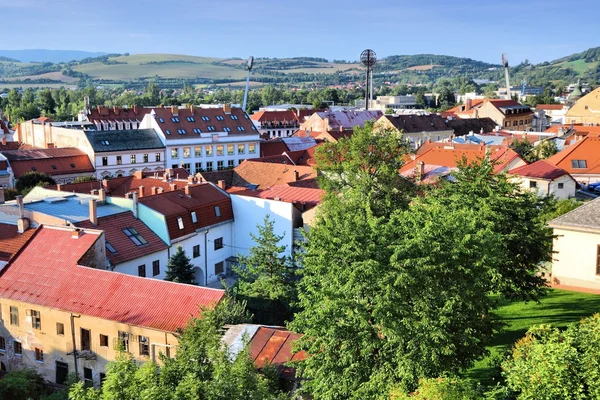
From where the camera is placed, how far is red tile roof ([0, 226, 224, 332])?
30.9 meters

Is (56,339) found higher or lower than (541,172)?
lower

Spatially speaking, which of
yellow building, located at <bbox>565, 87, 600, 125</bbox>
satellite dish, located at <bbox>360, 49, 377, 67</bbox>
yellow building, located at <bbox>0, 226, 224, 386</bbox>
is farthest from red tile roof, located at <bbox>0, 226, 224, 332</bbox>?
satellite dish, located at <bbox>360, 49, 377, 67</bbox>

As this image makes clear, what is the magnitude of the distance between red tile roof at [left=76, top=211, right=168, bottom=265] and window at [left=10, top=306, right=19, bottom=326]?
246 inches

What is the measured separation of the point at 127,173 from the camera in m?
85.7

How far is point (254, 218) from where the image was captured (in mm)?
48094

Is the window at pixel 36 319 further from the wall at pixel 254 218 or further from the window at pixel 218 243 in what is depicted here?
the wall at pixel 254 218

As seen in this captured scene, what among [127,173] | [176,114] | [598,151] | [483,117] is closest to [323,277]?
[598,151]

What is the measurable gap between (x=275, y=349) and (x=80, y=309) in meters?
11.7

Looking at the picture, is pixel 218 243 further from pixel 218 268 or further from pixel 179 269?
pixel 179 269

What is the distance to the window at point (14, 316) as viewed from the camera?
34.3m

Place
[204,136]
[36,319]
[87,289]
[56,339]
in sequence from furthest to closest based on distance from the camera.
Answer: [204,136], [36,319], [87,289], [56,339]

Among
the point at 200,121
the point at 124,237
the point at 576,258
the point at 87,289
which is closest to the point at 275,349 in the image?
the point at 87,289

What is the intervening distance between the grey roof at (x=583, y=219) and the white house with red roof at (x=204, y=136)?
63839mm

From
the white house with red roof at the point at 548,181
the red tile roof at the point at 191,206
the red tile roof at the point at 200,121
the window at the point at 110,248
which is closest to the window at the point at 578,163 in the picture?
the white house with red roof at the point at 548,181
